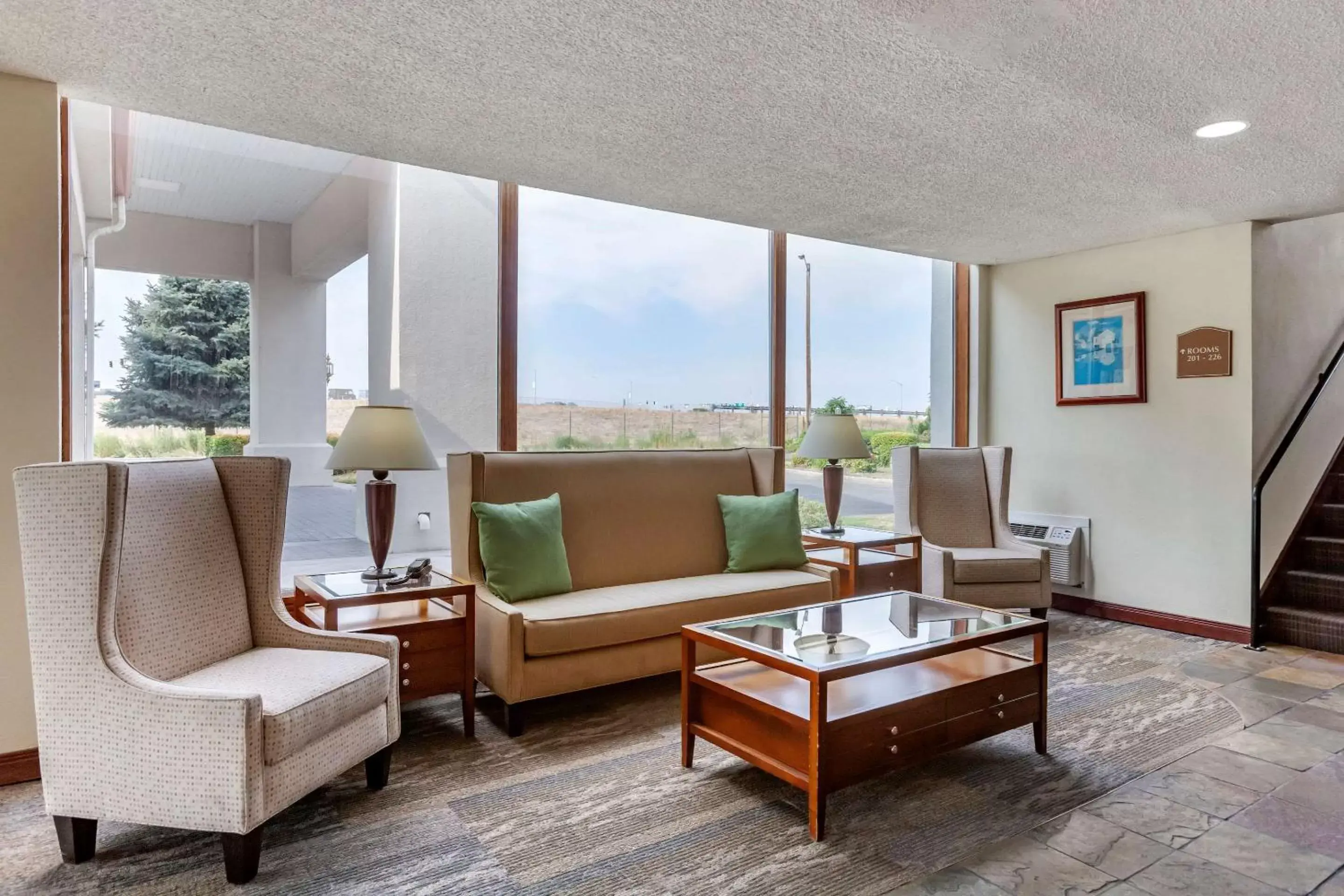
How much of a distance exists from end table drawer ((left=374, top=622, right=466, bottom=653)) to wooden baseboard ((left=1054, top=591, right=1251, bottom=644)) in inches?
165

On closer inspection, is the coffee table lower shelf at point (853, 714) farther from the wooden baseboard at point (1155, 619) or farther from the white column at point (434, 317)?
the wooden baseboard at point (1155, 619)

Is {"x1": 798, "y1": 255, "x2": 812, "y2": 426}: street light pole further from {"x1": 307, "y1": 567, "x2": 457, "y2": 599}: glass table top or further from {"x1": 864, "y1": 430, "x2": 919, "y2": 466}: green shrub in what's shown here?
{"x1": 307, "y1": 567, "x2": 457, "y2": 599}: glass table top

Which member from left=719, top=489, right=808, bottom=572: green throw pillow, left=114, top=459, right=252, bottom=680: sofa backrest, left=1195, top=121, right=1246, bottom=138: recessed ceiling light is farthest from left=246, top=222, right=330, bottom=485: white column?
left=1195, top=121, right=1246, bottom=138: recessed ceiling light

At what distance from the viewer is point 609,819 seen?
8.10 feet

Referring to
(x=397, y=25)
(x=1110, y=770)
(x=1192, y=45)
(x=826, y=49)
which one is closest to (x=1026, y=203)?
(x=1192, y=45)

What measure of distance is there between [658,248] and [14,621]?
3.47 m

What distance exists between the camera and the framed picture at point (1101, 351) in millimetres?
5117

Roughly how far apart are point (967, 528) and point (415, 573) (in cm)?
354

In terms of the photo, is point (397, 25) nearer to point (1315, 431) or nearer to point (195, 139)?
point (195, 139)

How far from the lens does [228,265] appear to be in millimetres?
3607

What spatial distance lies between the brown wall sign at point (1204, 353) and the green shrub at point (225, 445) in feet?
17.0

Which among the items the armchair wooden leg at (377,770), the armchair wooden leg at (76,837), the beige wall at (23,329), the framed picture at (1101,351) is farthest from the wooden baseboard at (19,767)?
the framed picture at (1101,351)

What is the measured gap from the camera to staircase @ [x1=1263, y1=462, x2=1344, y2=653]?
14.5ft

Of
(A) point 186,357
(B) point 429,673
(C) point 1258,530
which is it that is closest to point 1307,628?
(C) point 1258,530
